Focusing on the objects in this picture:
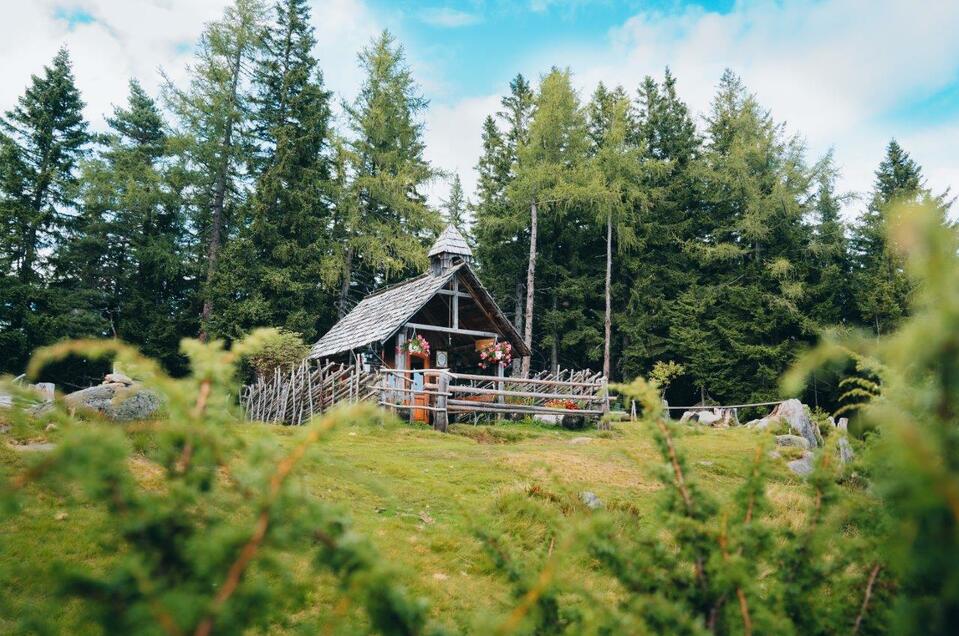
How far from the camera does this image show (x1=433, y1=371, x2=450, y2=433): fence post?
13.9 meters

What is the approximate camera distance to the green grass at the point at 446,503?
2.72 m

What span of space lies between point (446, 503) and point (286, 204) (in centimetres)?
2247

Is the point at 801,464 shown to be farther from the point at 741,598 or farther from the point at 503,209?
the point at 503,209

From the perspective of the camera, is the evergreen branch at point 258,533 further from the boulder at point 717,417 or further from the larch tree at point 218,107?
the larch tree at point 218,107

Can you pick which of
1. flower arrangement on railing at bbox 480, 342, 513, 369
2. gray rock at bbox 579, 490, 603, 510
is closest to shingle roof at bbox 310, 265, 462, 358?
flower arrangement on railing at bbox 480, 342, 513, 369

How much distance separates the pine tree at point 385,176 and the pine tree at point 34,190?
496 inches

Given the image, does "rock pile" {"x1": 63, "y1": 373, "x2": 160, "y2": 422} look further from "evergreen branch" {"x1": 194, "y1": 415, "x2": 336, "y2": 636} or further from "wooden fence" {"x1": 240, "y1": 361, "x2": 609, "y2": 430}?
"evergreen branch" {"x1": 194, "y1": 415, "x2": 336, "y2": 636}

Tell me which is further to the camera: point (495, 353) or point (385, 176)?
point (385, 176)

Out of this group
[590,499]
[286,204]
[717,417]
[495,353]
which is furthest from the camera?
[286,204]

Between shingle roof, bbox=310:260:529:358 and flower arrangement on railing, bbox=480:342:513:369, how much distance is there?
70cm

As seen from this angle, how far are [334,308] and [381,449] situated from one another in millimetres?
18844

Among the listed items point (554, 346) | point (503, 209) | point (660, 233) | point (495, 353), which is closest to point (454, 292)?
point (495, 353)

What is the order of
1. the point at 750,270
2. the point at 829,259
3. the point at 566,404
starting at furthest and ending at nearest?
the point at 750,270 < the point at 829,259 < the point at 566,404

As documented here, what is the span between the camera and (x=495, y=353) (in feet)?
57.9
